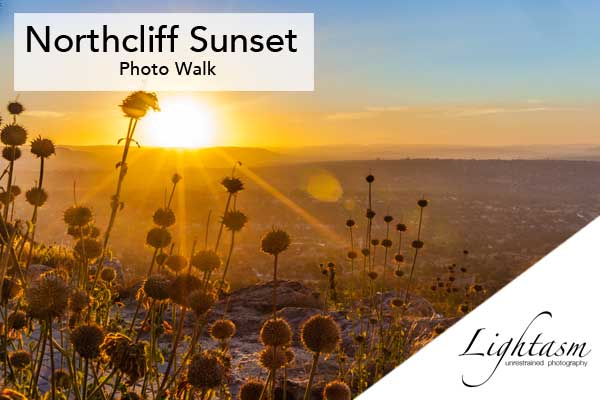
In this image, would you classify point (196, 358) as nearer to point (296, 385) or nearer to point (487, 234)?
point (296, 385)

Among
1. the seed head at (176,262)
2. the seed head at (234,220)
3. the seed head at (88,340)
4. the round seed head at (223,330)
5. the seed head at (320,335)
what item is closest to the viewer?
the seed head at (88,340)

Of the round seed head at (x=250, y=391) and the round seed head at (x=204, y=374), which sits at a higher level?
the round seed head at (x=204, y=374)

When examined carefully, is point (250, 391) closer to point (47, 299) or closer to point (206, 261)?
point (206, 261)

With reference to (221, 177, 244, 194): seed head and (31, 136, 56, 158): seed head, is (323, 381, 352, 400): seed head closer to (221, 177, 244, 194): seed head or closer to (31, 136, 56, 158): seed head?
(221, 177, 244, 194): seed head

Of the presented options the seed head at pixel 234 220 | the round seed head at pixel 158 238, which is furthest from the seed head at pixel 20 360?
the seed head at pixel 234 220

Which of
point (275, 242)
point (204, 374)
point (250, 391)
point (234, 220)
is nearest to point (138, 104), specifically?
point (234, 220)

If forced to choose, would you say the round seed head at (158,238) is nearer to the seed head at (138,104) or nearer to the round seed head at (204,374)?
the seed head at (138,104)
